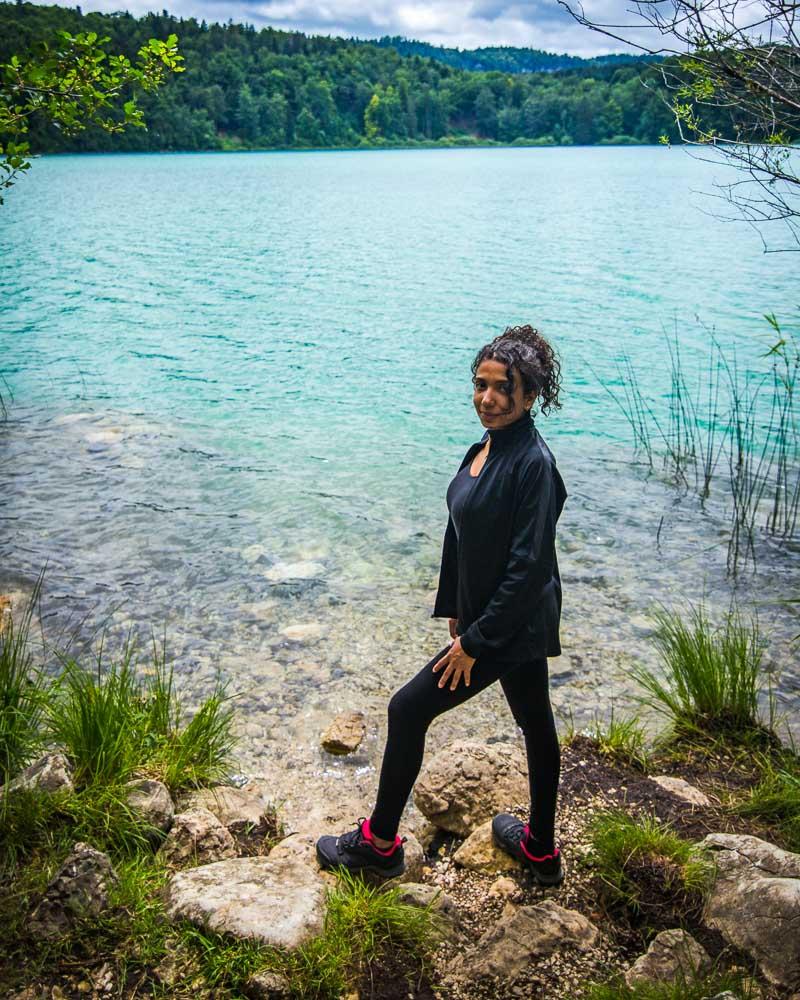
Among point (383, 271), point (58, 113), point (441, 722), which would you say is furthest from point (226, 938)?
point (383, 271)

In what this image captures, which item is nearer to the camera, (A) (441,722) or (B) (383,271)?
(A) (441,722)

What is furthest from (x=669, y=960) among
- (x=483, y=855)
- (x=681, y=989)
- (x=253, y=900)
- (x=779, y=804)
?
(x=253, y=900)

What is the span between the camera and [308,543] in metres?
8.50

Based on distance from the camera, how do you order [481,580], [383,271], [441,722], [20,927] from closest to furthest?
[20,927] < [481,580] < [441,722] < [383,271]

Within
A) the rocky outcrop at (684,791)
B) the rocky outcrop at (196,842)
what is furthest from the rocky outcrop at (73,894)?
the rocky outcrop at (684,791)

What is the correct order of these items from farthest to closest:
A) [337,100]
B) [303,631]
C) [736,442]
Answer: [337,100]
[736,442]
[303,631]

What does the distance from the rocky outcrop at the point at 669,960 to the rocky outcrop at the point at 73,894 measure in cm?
184

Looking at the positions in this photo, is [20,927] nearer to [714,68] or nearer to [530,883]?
[530,883]

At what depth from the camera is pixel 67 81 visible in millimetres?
3744

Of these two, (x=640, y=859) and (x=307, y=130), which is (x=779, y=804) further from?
(x=307, y=130)

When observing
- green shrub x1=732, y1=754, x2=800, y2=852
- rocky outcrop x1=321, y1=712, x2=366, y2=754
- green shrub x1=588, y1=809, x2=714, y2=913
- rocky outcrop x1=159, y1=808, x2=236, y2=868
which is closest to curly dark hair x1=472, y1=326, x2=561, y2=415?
green shrub x1=588, y1=809, x2=714, y2=913

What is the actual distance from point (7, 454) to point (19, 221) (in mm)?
32473

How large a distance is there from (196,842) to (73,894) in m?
0.71

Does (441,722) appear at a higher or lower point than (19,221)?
lower
